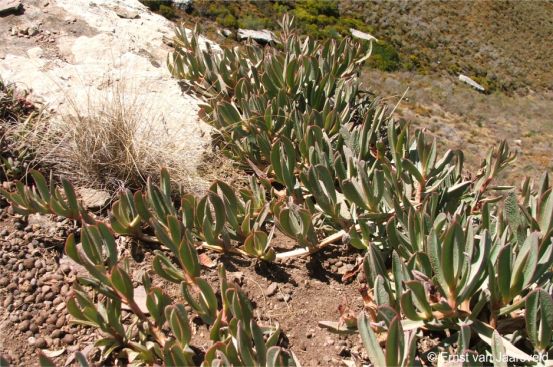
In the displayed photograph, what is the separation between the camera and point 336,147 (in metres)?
3.18

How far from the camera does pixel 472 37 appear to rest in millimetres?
35469

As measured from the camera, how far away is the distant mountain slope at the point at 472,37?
3162 cm

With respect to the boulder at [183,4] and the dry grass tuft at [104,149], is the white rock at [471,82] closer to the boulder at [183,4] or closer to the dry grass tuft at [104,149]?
the boulder at [183,4]

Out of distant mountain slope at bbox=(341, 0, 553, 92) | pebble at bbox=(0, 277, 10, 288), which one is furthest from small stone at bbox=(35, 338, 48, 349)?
distant mountain slope at bbox=(341, 0, 553, 92)

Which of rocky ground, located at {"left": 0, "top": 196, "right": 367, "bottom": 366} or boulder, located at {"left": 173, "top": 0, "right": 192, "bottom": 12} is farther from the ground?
rocky ground, located at {"left": 0, "top": 196, "right": 367, "bottom": 366}

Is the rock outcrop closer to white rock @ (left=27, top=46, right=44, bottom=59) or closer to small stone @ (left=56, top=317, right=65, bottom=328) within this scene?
white rock @ (left=27, top=46, right=44, bottom=59)

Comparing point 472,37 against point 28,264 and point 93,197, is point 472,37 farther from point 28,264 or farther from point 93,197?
point 28,264

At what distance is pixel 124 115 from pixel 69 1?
2.39 metres

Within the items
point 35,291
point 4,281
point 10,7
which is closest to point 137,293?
point 35,291

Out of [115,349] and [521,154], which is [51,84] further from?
[521,154]

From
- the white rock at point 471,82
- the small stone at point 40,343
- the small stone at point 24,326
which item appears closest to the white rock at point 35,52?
the small stone at point 24,326

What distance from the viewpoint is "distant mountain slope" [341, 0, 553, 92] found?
104 feet

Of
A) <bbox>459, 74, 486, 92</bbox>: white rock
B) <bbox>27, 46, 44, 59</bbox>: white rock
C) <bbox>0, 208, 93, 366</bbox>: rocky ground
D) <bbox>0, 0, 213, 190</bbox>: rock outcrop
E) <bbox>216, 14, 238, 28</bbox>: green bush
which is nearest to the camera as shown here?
<bbox>0, 208, 93, 366</bbox>: rocky ground

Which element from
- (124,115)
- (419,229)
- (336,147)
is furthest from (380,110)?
(124,115)
